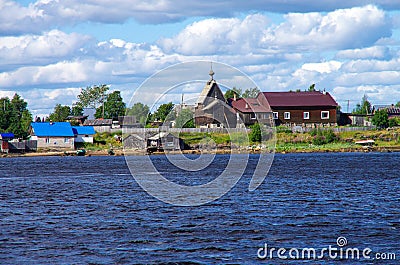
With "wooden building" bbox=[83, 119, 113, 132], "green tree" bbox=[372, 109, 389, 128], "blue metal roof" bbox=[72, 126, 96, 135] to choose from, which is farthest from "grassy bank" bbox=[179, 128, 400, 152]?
"wooden building" bbox=[83, 119, 113, 132]

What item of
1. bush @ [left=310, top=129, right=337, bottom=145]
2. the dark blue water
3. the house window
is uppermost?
the house window

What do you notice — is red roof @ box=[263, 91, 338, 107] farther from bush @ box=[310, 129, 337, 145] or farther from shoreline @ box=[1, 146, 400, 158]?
shoreline @ box=[1, 146, 400, 158]

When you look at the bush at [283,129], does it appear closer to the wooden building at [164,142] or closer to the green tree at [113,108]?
the wooden building at [164,142]

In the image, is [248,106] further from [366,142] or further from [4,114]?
[4,114]

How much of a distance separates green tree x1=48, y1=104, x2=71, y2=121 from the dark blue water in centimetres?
8593

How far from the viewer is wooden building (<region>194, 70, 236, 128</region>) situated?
9427cm

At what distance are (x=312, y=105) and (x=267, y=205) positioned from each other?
73420 millimetres

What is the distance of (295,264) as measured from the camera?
63.4ft

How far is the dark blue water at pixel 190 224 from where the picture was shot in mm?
20844

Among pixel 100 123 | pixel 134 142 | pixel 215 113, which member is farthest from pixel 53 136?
pixel 215 113

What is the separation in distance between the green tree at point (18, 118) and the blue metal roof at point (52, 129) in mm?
12591

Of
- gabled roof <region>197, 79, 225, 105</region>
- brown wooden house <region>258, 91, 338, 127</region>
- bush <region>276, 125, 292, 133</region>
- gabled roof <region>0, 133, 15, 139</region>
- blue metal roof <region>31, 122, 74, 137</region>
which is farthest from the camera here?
brown wooden house <region>258, 91, 338, 127</region>

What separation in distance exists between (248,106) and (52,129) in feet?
94.1

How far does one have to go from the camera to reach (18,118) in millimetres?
132625
